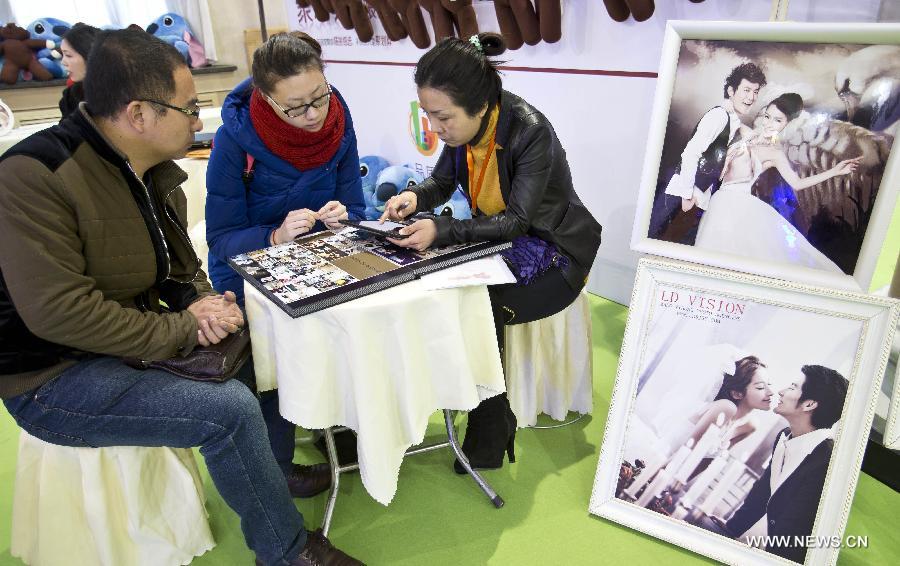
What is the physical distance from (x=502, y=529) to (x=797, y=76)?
4.93ft

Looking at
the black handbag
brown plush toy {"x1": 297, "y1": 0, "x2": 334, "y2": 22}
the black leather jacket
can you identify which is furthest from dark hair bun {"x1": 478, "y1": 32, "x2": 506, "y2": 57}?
brown plush toy {"x1": 297, "y1": 0, "x2": 334, "y2": 22}

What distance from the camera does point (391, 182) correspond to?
397cm

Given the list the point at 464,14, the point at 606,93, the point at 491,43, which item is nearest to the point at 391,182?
the point at 464,14

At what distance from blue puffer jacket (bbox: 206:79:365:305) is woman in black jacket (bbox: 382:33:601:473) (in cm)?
35

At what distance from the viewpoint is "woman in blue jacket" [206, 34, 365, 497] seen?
6.00ft

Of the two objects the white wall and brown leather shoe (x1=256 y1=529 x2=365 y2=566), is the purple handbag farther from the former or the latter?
the white wall

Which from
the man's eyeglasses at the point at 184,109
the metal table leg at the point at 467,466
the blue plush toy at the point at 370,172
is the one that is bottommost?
the metal table leg at the point at 467,466

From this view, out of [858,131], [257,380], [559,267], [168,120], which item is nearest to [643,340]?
[559,267]

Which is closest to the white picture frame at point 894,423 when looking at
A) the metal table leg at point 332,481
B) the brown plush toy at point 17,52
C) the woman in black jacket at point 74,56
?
the metal table leg at point 332,481

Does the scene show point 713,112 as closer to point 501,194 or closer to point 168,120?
point 501,194

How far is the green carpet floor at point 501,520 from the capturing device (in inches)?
69.8

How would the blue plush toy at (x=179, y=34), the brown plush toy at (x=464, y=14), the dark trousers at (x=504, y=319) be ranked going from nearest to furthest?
the dark trousers at (x=504, y=319)
the brown plush toy at (x=464, y=14)
the blue plush toy at (x=179, y=34)

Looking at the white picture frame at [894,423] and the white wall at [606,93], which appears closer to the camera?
the white picture frame at [894,423]

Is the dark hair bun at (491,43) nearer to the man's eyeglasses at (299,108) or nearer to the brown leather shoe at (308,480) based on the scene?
the man's eyeglasses at (299,108)
